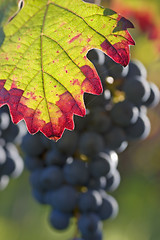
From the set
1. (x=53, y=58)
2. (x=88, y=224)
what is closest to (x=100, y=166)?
(x=88, y=224)

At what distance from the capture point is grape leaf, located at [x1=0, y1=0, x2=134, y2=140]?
54cm

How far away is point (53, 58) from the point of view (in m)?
0.56

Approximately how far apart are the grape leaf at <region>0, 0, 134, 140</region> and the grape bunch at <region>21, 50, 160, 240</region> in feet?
Answer: 0.80

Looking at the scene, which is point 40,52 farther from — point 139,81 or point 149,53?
point 149,53

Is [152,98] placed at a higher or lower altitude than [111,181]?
higher

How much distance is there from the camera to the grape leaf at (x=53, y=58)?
0.54 m

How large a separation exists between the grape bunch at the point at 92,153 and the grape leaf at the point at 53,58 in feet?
0.80

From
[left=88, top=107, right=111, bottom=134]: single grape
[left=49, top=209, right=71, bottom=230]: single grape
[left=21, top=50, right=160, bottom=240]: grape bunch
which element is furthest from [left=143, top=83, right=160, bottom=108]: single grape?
[left=49, top=209, right=71, bottom=230]: single grape

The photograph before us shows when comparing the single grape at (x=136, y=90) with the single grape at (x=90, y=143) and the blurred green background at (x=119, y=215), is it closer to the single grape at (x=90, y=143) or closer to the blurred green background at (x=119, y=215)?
the single grape at (x=90, y=143)

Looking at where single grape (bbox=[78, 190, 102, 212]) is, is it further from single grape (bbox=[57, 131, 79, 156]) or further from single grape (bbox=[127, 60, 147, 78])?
single grape (bbox=[127, 60, 147, 78])

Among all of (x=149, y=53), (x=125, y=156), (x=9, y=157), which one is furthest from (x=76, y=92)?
(x=125, y=156)

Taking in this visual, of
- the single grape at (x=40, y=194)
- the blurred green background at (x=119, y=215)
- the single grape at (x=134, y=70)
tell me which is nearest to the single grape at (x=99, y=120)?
the single grape at (x=134, y=70)

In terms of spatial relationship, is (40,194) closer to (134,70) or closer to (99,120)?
(99,120)

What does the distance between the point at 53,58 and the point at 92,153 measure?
1.14 feet
